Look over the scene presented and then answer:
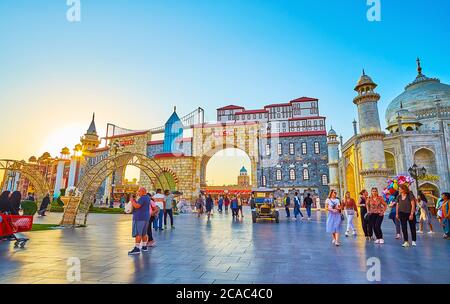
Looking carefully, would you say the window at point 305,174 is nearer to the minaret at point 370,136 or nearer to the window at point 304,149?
the window at point 304,149

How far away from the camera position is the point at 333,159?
1227 inches

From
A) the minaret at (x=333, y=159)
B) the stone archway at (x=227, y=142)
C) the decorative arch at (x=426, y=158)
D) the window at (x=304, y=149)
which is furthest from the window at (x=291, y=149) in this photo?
the decorative arch at (x=426, y=158)

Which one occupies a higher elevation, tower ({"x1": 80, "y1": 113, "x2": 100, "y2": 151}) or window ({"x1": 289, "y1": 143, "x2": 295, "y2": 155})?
tower ({"x1": 80, "y1": 113, "x2": 100, "y2": 151})

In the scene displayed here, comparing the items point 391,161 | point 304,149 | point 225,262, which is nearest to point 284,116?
point 304,149

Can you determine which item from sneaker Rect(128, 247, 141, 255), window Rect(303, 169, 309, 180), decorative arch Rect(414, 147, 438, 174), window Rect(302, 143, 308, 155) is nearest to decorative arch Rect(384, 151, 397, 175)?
decorative arch Rect(414, 147, 438, 174)

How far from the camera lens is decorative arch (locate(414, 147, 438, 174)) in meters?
23.7

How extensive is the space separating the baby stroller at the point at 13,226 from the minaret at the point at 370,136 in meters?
17.9

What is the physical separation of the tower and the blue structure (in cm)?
2513

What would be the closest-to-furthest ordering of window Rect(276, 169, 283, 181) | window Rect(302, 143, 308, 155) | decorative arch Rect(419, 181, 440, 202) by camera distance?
decorative arch Rect(419, 181, 440, 202) → window Rect(302, 143, 308, 155) → window Rect(276, 169, 283, 181)

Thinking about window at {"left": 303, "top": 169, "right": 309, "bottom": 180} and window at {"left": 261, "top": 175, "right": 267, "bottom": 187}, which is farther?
window at {"left": 261, "top": 175, "right": 267, "bottom": 187}

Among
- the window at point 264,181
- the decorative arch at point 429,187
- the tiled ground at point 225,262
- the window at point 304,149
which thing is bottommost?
the tiled ground at point 225,262

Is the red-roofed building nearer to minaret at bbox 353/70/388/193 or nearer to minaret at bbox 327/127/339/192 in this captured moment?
minaret at bbox 327/127/339/192

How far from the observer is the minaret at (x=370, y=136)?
54.3 ft
